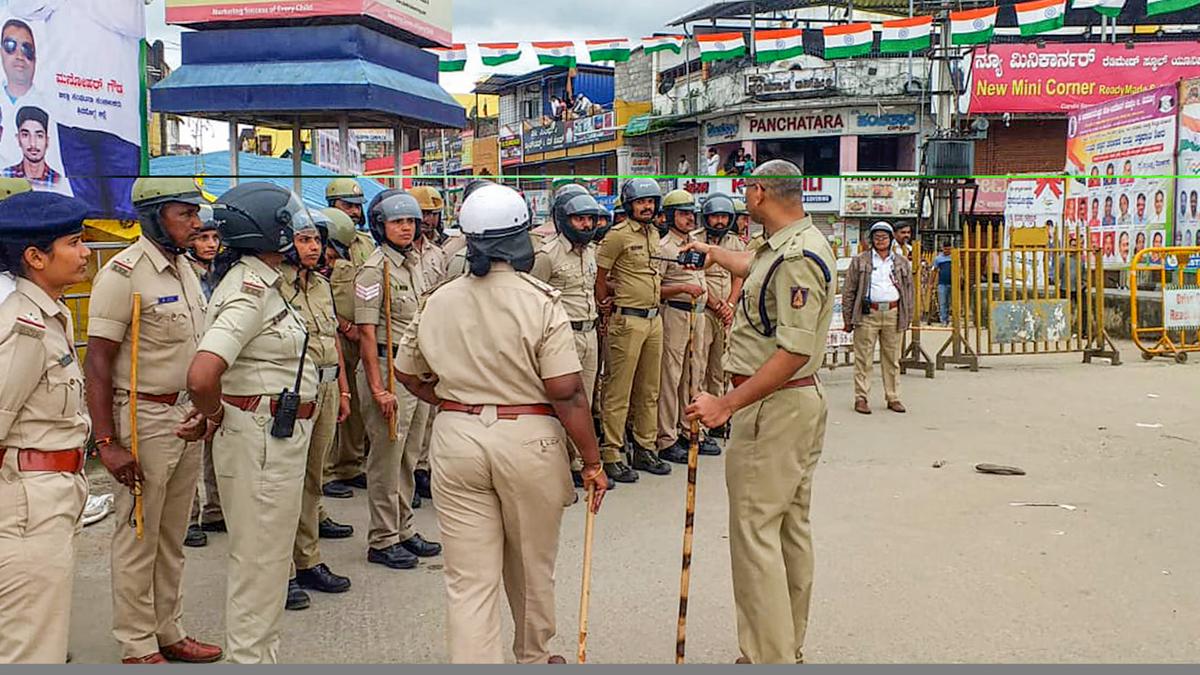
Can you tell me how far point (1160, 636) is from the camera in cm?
433

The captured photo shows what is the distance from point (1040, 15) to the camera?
20672 millimetres

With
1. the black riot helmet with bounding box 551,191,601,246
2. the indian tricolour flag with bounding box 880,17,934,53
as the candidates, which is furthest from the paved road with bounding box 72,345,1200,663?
the indian tricolour flag with bounding box 880,17,934,53

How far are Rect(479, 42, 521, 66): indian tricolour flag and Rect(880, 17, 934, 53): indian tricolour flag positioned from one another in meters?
7.74

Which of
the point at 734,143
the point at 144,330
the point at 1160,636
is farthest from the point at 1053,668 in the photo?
the point at 734,143

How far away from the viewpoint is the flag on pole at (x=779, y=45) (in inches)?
881

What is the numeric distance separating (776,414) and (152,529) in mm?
2434

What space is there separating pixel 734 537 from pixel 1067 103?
2814 centimetres

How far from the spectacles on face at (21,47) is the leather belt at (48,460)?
151 inches


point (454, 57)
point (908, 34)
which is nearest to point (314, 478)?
point (454, 57)

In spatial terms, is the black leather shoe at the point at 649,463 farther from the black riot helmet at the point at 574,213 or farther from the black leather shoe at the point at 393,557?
the black leather shoe at the point at 393,557

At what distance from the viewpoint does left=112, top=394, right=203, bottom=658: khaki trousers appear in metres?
3.88

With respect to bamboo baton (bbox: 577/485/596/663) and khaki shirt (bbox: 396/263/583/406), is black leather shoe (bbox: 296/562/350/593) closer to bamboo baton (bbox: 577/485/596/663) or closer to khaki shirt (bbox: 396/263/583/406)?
bamboo baton (bbox: 577/485/596/663)

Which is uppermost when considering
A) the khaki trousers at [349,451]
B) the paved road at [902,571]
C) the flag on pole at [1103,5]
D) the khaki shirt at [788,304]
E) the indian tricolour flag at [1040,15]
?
the flag on pole at [1103,5]

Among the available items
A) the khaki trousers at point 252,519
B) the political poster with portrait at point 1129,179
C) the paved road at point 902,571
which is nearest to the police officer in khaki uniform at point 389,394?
the paved road at point 902,571
